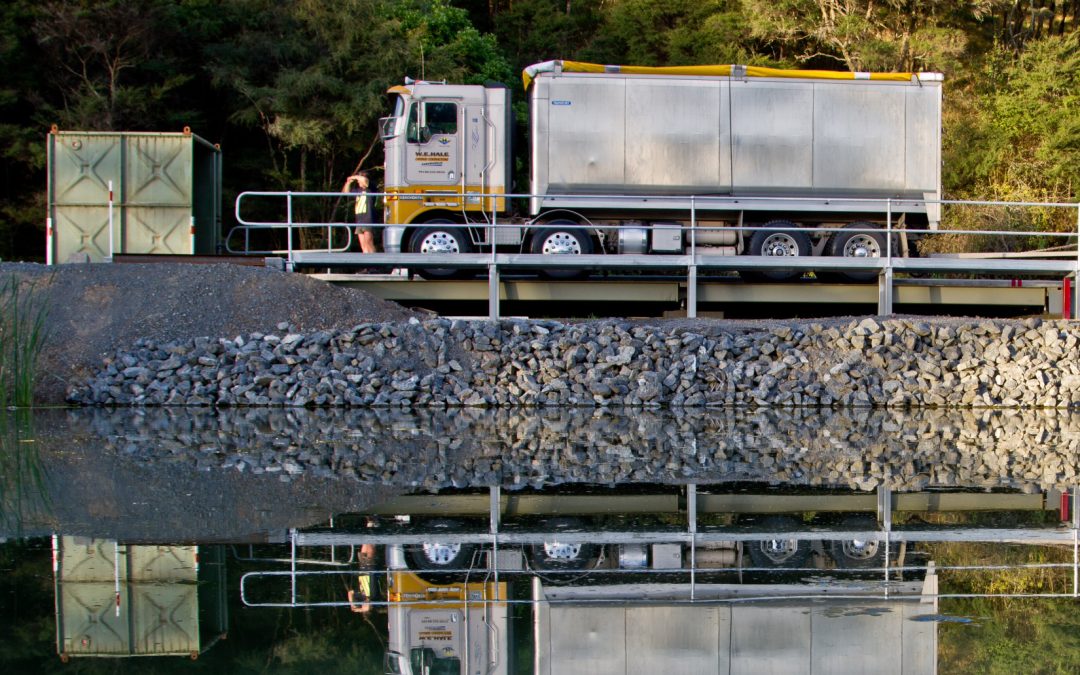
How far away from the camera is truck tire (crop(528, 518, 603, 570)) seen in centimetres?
625

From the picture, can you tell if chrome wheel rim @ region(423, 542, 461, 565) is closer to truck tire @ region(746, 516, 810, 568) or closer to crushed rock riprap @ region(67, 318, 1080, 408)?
truck tire @ region(746, 516, 810, 568)

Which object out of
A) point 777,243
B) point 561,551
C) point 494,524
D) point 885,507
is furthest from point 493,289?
point 561,551

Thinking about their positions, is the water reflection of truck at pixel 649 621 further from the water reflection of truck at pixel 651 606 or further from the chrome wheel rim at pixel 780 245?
the chrome wheel rim at pixel 780 245

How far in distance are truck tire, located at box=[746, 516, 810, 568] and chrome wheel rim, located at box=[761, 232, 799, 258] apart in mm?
12287

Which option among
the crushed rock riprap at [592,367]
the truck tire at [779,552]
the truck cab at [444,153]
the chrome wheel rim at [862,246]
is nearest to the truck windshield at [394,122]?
the truck cab at [444,153]

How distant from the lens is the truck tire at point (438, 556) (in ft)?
20.2

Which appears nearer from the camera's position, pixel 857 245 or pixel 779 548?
pixel 779 548

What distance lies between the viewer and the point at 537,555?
6477 mm

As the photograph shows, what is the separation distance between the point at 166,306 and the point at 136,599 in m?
11.7

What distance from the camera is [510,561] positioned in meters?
6.27

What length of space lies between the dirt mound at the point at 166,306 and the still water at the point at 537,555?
4.10 metres

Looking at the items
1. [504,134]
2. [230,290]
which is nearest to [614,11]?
[504,134]

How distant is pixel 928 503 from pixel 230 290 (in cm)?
1115

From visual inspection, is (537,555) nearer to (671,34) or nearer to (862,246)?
(862,246)
